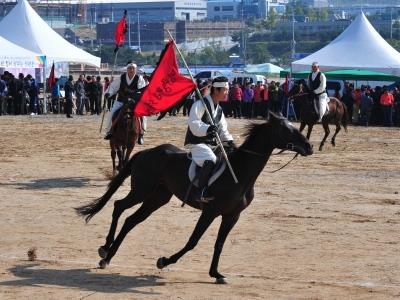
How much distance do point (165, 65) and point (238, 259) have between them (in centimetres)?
227

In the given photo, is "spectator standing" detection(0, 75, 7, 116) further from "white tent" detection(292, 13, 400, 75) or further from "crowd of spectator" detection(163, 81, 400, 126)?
"white tent" detection(292, 13, 400, 75)

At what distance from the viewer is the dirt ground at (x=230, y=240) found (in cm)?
948

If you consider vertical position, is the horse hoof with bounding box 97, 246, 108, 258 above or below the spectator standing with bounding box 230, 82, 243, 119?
above

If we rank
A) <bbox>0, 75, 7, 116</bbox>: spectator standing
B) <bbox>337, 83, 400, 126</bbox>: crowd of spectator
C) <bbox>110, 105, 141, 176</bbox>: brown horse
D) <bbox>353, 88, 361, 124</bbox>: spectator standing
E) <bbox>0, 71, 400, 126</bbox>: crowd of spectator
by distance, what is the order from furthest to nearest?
<bbox>0, 75, 7, 116</bbox>: spectator standing → <bbox>353, 88, 361, 124</bbox>: spectator standing → <bbox>0, 71, 400, 126</bbox>: crowd of spectator → <bbox>337, 83, 400, 126</bbox>: crowd of spectator → <bbox>110, 105, 141, 176</bbox>: brown horse

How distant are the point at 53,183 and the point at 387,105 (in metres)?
20.3

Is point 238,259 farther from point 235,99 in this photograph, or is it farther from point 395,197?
point 235,99

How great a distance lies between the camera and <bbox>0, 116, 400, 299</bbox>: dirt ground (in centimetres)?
948

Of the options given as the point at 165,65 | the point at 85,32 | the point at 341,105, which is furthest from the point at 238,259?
the point at 85,32

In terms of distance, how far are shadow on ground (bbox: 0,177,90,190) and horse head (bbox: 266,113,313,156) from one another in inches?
299

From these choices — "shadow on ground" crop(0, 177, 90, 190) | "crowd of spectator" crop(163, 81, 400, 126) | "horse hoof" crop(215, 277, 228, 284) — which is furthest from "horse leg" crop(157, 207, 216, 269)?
"crowd of spectator" crop(163, 81, 400, 126)

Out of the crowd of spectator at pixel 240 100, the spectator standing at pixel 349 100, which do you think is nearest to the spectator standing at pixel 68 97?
the crowd of spectator at pixel 240 100

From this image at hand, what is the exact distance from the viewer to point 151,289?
940 centimetres

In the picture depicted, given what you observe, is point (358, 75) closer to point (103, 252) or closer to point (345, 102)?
point (345, 102)

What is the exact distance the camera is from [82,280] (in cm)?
975
